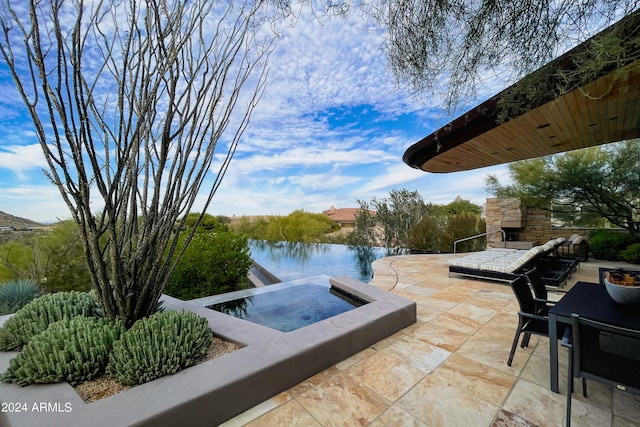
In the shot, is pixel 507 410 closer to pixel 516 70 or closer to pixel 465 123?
pixel 516 70

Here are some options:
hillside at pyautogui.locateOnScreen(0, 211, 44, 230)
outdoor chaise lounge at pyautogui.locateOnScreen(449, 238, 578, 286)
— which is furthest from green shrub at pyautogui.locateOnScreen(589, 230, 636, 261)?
hillside at pyautogui.locateOnScreen(0, 211, 44, 230)

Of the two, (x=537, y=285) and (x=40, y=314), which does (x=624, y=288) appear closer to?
(x=537, y=285)

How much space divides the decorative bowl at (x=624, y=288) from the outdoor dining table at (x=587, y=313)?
A: 6cm

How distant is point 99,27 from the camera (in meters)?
1.88

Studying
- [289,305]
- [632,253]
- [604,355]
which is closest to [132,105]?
[289,305]

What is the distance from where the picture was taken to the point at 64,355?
169cm

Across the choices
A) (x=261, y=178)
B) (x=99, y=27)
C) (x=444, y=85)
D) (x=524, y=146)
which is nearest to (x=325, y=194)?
(x=261, y=178)

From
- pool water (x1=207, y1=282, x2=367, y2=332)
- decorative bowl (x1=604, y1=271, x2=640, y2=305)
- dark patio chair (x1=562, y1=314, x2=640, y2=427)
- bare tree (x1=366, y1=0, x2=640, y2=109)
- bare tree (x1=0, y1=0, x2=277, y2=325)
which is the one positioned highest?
bare tree (x1=366, y1=0, x2=640, y2=109)

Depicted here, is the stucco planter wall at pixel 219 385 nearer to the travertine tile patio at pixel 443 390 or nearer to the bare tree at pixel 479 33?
the travertine tile patio at pixel 443 390

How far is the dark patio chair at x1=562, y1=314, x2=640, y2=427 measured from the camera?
1.42m

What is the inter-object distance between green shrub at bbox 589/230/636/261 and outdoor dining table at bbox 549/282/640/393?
736cm

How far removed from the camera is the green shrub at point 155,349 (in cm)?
170

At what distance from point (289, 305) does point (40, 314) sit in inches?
95.6

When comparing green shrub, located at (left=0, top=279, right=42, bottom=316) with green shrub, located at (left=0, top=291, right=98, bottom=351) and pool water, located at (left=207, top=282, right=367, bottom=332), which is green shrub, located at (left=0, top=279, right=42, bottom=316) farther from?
pool water, located at (left=207, top=282, right=367, bottom=332)
